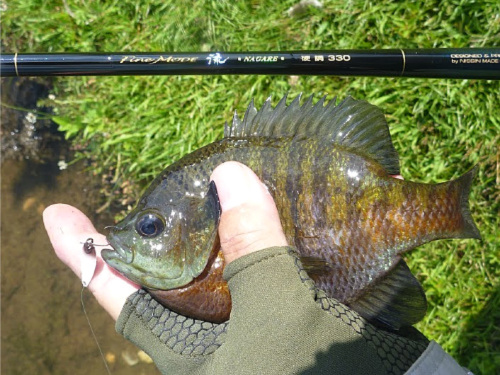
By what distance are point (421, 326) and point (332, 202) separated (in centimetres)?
160

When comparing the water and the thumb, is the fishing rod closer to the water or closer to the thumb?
the thumb

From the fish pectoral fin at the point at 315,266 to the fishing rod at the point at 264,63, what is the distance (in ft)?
2.79

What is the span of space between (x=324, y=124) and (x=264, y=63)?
390 mm

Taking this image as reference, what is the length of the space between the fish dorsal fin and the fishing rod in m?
0.16

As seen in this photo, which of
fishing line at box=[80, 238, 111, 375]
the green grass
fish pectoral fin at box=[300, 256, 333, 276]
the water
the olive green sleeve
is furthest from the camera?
the water

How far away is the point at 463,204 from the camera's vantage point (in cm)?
226

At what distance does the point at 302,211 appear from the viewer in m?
2.21

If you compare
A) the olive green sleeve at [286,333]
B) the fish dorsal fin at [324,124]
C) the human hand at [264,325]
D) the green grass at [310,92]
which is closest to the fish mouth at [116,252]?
the human hand at [264,325]

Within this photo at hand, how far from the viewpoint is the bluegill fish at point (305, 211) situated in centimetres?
221

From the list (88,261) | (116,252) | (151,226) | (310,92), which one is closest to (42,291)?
(88,261)

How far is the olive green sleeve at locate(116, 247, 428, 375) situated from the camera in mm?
1902

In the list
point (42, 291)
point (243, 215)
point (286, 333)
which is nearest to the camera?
point (286, 333)

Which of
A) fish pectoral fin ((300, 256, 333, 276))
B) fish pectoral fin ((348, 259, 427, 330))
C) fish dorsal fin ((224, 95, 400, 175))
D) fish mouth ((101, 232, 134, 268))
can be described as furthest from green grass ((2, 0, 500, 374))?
fish mouth ((101, 232, 134, 268))

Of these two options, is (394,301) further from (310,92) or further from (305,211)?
(310,92)
